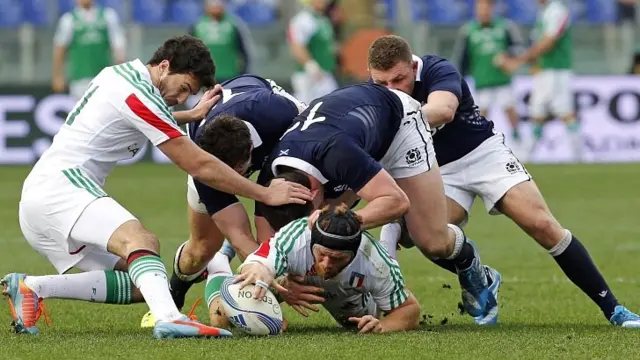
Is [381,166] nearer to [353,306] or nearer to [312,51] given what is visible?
[353,306]

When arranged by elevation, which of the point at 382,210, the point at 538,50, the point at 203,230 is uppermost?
the point at 382,210

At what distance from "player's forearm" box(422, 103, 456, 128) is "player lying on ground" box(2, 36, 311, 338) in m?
1.20

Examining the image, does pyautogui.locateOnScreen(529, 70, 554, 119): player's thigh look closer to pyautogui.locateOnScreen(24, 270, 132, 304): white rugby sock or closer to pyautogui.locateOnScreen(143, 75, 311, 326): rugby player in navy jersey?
pyautogui.locateOnScreen(143, 75, 311, 326): rugby player in navy jersey

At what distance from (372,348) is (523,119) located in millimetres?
15881

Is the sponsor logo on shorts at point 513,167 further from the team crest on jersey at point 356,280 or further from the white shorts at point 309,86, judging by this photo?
the white shorts at point 309,86

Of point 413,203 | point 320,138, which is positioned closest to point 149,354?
point 320,138

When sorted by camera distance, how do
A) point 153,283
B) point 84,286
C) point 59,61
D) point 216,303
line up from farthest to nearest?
1. point 59,61
2. point 216,303
3. point 84,286
4. point 153,283

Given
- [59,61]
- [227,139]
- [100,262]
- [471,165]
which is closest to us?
[227,139]

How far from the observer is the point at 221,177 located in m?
7.09

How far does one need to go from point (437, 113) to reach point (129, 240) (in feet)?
6.77

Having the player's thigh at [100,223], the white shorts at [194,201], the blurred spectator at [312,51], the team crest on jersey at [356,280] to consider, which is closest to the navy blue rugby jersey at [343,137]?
the team crest on jersey at [356,280]

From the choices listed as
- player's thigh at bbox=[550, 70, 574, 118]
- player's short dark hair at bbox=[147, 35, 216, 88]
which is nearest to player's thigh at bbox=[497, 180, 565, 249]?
player's short dark hair at bbox=[147, 35, 216, 88]

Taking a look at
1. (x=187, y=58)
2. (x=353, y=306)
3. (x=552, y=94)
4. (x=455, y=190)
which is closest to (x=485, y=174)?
(x=455, y=190)

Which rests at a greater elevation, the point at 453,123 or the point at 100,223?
the point at 453,123
